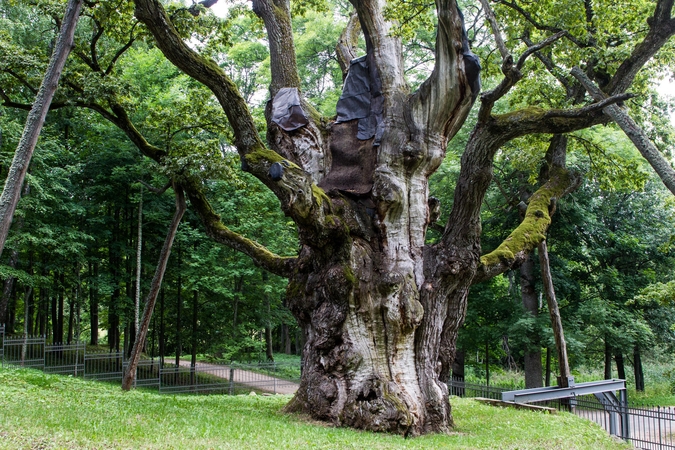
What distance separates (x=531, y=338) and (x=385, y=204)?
38.9ft

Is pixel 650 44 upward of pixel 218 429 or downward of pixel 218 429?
upward

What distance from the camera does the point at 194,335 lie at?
2177 cm

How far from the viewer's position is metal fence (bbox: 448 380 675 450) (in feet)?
39.1

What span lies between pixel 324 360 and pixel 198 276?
14.0m

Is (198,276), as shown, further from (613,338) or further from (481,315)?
(613,338)

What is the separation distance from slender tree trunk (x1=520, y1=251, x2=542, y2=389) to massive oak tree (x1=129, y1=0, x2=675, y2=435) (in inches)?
397

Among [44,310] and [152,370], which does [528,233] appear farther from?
[44,310]

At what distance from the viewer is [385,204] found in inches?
319

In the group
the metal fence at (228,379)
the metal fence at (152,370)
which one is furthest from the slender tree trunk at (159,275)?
the metal fence at (228,379)

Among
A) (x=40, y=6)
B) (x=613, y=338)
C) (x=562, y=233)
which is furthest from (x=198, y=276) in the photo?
(x=613, y=338)

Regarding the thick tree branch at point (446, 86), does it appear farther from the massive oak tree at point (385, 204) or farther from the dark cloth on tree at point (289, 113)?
the dark cloth on tree at point (289, 113)

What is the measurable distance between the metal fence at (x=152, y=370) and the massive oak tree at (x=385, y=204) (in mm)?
11731

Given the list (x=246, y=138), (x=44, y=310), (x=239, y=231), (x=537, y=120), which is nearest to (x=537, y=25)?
(x=537, y=120)

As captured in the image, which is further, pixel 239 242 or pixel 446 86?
pixel 239 242
